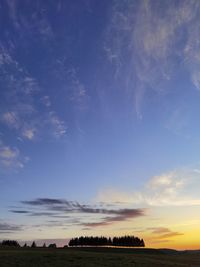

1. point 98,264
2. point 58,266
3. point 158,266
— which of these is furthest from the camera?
point 158,266

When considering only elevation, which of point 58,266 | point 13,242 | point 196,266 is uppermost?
point 13,242

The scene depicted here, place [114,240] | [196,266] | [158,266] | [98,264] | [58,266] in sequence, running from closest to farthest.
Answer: [58,266] → [98,264] → [158,266] → [196,266] → [114,240]

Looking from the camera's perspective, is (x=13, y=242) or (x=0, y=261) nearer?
(x=0, y=261)

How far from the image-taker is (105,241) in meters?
169

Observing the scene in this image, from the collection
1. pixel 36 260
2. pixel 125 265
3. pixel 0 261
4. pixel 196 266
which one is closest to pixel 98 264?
pixel 125 265

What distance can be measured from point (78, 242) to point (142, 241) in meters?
32.3

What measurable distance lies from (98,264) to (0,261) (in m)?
14.1

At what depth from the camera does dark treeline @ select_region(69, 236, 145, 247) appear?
6585 inches

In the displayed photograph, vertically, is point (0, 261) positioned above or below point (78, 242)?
below

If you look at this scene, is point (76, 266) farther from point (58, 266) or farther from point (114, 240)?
point (114, 240)

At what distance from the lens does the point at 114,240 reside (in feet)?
561

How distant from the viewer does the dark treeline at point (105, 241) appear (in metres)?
167

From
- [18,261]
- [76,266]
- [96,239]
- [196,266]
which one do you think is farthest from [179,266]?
[96,239]

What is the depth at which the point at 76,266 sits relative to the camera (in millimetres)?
48188
